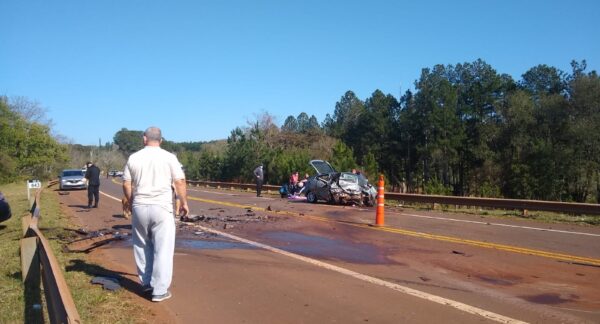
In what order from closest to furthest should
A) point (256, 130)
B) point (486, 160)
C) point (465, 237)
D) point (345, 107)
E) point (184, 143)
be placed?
point (465, 237) < point (256, 130) < point (486, 160) < point (345, 107) < point (184, 143)

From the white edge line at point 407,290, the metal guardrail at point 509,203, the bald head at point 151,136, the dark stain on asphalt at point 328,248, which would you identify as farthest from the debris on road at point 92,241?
the metal guardrail at point 509,203

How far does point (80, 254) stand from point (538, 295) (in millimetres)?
7051

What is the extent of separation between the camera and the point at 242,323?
5.00 metres

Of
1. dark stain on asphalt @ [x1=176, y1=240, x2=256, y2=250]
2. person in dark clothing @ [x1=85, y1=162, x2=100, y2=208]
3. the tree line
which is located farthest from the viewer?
the tree line


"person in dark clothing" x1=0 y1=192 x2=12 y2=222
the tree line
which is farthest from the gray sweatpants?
the tree line

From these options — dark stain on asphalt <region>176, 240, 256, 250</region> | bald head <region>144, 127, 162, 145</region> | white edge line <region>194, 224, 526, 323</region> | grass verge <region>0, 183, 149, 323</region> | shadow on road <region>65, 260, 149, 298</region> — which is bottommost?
grass verge <region>0, 183, 149, 323</region>

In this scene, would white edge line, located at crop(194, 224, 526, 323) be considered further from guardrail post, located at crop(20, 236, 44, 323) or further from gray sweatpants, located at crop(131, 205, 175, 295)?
guardrail post, located at crop(20, 236, 44, 323)

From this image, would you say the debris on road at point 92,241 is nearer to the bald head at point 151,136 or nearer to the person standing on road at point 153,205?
the person standing on road at point 153,205

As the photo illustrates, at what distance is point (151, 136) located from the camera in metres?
5.75

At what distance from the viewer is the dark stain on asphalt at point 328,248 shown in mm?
8359

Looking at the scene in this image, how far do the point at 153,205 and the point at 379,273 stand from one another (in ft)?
11.3

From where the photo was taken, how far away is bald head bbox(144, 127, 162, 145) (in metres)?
5.75

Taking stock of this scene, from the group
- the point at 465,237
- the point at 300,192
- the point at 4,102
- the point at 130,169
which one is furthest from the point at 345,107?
the point at 130,169

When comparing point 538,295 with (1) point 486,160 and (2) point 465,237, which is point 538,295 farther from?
(1) point 486,160
